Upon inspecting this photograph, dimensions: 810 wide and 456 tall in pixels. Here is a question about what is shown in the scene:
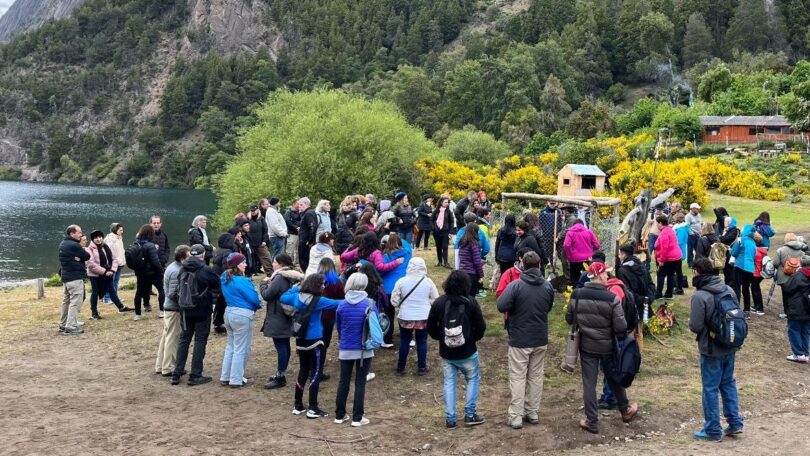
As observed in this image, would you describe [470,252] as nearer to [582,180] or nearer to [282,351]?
[282,351]

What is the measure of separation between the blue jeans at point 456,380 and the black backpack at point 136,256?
293 inches

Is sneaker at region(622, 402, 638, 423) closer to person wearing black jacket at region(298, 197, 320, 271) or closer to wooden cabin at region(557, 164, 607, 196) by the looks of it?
person wearing black jacket at region(298, 197, 320, 271)

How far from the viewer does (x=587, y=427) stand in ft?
23.7

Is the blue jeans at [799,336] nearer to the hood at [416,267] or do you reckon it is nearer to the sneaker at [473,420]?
the sneaker at [473,420]

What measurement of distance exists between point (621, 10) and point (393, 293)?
138359 mm

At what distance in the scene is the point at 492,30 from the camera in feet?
531

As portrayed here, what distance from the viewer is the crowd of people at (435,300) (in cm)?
704

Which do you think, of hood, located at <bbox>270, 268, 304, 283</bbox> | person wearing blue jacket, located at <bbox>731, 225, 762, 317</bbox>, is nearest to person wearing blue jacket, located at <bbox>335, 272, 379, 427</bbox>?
hood, located at <bbox>270, 268, 304, 283</bbox>

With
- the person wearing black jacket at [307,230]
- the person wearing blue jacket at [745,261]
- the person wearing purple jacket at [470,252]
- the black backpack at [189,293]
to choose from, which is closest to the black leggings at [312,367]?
the black backpack at [189,293]

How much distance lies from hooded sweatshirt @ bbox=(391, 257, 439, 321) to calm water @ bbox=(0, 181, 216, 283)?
2801cm

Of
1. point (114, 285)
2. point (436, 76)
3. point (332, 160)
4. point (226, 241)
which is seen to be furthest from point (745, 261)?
point (436, 76)

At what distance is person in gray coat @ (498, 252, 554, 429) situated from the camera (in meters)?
7.14

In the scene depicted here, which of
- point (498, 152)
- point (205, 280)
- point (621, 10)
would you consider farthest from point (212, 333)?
point (621, 10)

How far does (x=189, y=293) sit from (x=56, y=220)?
193 feet
